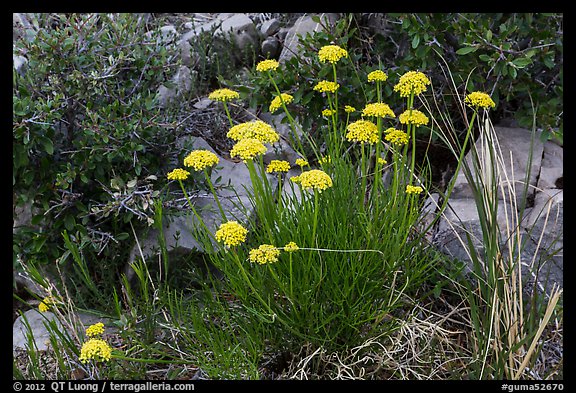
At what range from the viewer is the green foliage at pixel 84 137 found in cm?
360

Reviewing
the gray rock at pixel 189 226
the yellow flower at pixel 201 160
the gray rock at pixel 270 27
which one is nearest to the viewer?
the yellow flower at pixel 201 160

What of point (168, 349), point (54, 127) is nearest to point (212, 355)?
point (168, 349)

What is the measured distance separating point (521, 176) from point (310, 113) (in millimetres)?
1451

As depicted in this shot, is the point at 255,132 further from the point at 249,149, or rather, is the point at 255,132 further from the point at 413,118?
the point at 413,118

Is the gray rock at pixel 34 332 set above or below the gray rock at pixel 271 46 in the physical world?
below

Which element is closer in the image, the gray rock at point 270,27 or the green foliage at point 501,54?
the green foliage at point 501,54

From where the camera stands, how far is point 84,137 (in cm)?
376

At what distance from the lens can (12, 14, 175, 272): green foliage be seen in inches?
142

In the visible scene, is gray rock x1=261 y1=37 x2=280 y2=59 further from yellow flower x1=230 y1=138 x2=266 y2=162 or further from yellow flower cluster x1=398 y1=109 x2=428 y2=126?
yellow flower x1=230 y1=138 x2=266 y2=162

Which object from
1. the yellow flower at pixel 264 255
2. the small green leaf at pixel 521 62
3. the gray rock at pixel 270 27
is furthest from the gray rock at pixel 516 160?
the gray rock at pixel 270 27

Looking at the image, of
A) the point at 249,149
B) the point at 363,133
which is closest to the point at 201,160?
the point at 249,149

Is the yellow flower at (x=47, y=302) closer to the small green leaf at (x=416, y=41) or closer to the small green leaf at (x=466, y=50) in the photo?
the small green leaf at (x=416, y=41)

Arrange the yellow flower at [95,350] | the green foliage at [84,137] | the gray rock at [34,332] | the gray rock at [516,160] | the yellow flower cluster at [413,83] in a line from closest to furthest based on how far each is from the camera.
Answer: the yellow flower at [95,350]
the yellow flower cluster at [413,83]
the green foliage at [84,137]
the gray rock at [34,332]
the gray rock at [516,160]

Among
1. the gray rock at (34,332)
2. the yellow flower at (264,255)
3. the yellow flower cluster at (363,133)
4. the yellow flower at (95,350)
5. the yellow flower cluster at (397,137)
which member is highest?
the yellow flower cluster at (363,133)
